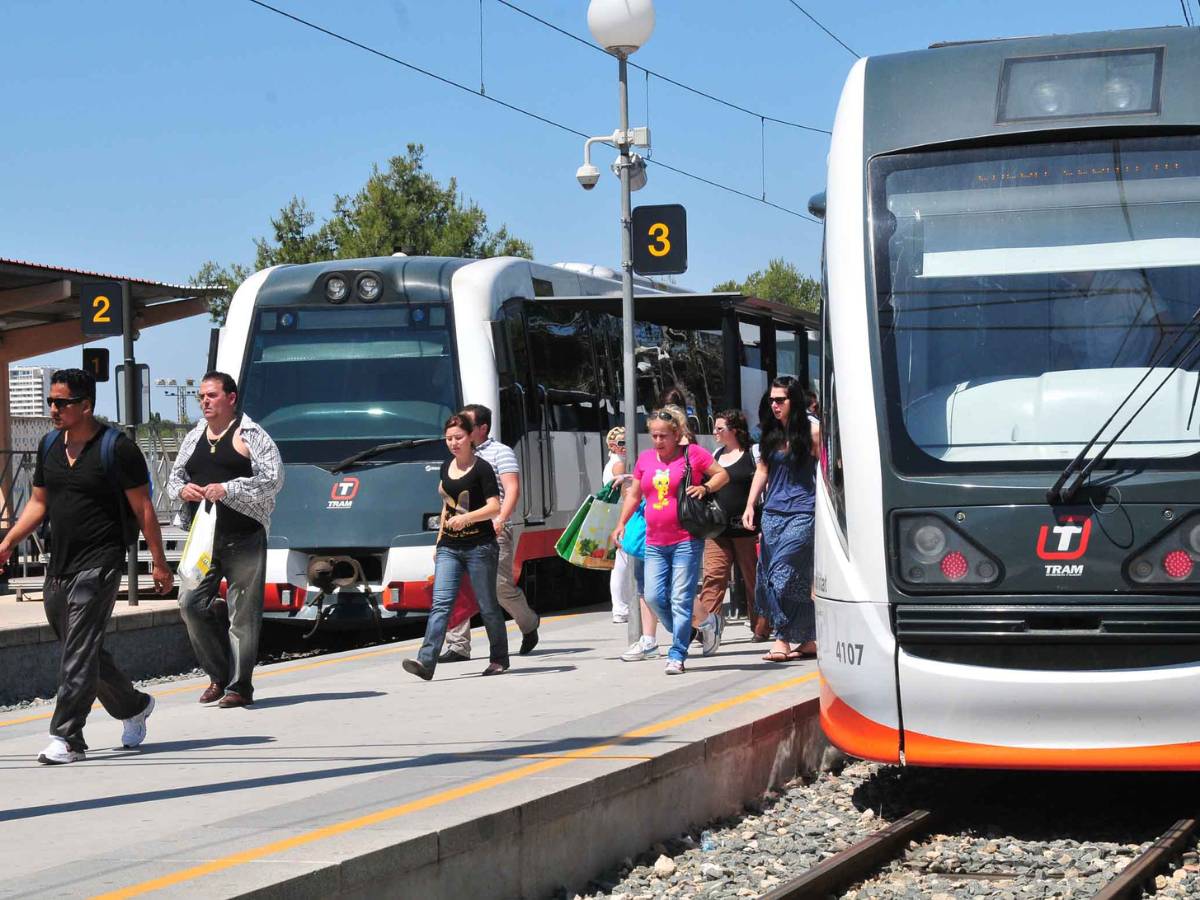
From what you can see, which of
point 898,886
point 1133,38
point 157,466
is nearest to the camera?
point 898,886

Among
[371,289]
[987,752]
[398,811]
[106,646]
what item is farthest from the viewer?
[371,289]

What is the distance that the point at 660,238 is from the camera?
12.2 meters

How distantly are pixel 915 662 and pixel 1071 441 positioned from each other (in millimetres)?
1103

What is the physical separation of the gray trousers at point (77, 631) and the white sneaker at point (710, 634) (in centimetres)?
483

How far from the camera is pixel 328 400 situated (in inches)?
598

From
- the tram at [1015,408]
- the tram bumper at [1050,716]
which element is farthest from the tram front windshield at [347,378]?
the tram bumper at [1050,716]

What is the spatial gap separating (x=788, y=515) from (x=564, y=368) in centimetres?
602

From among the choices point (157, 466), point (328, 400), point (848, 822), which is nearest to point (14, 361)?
point (157, 466)

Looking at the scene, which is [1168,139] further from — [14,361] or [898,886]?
[14,361]

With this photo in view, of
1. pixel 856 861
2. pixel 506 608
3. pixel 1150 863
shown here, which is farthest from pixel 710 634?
pixel 1150 863

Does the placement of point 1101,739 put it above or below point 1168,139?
below

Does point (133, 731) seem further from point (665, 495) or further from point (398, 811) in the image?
point (665, 495)

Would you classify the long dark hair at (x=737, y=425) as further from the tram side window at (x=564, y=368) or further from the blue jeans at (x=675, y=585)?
the tram side window at (x=564, y=368)

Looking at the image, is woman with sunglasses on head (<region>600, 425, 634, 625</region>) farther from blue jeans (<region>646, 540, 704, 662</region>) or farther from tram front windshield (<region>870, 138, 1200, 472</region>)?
tram front windshield (<region>870, 138, 1200, 472</region>)
